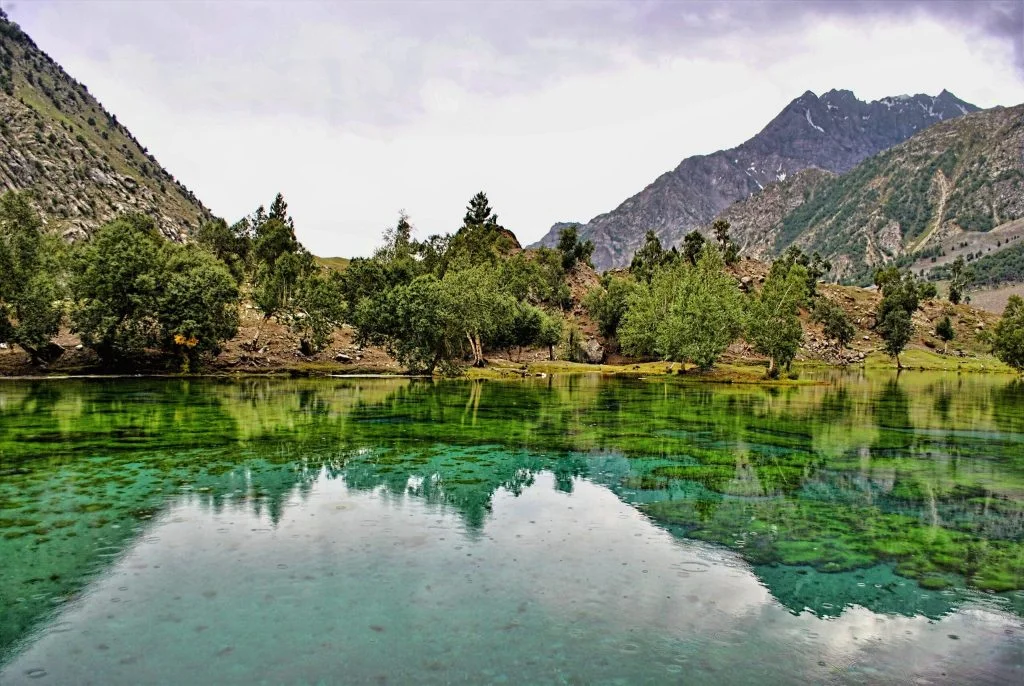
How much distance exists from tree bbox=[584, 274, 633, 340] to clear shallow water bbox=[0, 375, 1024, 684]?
393 feet

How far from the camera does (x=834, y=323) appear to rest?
18825 cm

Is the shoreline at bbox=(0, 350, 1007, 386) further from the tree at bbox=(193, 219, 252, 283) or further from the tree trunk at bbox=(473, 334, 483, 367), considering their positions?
the tree at bbox=(193, 219, 252, 283)

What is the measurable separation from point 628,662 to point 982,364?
21488 centimetres

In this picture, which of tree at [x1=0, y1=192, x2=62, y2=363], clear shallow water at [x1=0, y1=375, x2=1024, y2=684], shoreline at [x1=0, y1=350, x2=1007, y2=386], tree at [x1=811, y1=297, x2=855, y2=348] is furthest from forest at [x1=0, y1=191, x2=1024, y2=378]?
clear shallow water at [x1=0, y1=375, x2=1024, y2=684]

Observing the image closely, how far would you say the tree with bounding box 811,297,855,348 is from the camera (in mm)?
188000

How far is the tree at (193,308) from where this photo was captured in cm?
8844

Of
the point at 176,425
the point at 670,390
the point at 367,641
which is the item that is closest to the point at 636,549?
the point at 367,641

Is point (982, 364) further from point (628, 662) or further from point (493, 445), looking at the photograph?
point (628, 662)

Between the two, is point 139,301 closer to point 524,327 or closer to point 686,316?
point 524,327

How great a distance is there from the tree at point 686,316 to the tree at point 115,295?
83827mm

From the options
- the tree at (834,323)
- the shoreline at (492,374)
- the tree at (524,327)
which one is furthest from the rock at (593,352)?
the tree at (834,323)

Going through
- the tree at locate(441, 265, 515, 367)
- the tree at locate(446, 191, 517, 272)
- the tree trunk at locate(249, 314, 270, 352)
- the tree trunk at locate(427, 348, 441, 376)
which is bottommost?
the tree trunk at locate(427, 348, 441, 376)

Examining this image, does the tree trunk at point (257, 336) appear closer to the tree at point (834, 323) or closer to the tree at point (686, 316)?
the tree at point (686, 316)

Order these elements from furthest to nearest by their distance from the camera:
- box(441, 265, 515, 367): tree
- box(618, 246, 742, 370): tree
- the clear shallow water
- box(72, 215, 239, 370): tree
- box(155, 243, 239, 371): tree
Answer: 1. box(618, 246, 742, 370): tree
2. box(441, 265, 515, 367): tree
3. box(155, 243, 239, 371): tree
4. box(72, 215, 239, 370): tree
5. the clear shallow water
